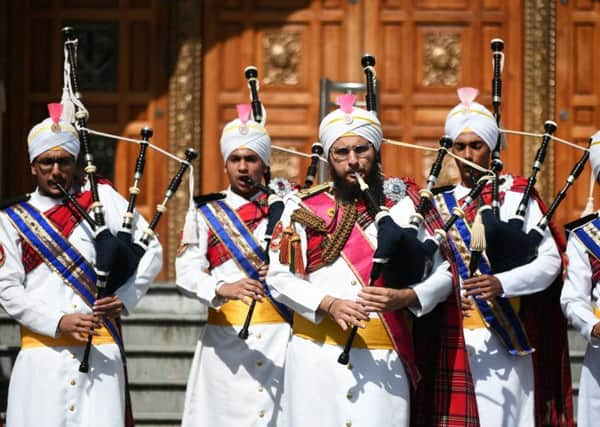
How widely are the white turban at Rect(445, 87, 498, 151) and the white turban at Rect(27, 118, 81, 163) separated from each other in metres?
1.97

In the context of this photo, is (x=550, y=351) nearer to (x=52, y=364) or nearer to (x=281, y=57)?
(x=52, y=364)

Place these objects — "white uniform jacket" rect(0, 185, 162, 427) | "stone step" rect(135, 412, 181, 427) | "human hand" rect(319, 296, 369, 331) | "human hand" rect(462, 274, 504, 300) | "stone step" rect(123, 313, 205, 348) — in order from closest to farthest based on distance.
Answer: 1. "human hand" rect(319, 296, 369, 331)
2. "white uniform jacket" rect(0, 185, 162, 427)
3. "human hand" rect(462, 274, 504, 300)
4. "stone step" rect(135, 412, 181, 427)
5. "stone step" rect(123, 313, 205, 348)

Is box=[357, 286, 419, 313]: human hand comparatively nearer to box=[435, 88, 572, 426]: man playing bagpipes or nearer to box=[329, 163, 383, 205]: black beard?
box=[329, 163, 383, 205]: black beard

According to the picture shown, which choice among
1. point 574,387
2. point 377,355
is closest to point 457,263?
point 377,355

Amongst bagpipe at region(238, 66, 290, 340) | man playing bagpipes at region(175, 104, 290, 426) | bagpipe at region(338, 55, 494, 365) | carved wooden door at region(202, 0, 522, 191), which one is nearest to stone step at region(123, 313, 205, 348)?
carved wooden door at region(202, 0, 522, 191)

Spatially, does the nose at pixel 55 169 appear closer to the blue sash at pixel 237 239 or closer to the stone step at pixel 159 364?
the blue sash at pixel 237 239

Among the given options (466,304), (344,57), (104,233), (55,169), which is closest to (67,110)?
(55,169)

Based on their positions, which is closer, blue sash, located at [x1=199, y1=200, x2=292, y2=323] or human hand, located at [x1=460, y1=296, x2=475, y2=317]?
human hand, located at [x1=460, y1=296, x2=475, y2=317]

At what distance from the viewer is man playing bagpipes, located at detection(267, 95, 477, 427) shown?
6254 millimetres

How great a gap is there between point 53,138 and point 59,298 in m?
0.81

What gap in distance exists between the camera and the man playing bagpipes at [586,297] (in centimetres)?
692

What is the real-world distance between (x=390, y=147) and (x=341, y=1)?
1238 millimetres

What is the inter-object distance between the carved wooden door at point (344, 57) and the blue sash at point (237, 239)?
12.0 feet

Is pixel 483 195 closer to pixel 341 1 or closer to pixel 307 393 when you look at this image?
pixel 307 393
